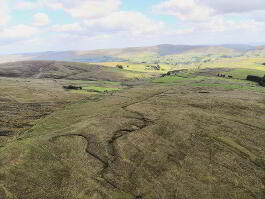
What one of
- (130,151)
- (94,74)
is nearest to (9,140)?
(130,151)

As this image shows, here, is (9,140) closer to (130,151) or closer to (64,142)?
(64,142)

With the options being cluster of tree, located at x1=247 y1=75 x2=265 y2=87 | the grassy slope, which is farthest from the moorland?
cluster of tree, located at x1=247 y1=75 x2=265 y2=87

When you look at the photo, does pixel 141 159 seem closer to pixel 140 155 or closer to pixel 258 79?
pixel 140 155

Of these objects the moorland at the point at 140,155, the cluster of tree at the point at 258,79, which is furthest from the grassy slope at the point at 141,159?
the cluster of tree at the point at 258,79

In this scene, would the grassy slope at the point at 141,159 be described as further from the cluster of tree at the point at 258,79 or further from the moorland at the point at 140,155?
the cluster of tree at the point at 258,79

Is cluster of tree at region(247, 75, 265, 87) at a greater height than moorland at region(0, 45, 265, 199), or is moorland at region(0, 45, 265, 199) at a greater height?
moorland at region(0, 45, 265, 199)

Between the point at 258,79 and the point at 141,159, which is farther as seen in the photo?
the point at 258,79

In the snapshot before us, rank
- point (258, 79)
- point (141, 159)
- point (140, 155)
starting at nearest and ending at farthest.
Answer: point (141, 159), point (140, 155), point (258, 79)

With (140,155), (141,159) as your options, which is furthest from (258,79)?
(141,159)

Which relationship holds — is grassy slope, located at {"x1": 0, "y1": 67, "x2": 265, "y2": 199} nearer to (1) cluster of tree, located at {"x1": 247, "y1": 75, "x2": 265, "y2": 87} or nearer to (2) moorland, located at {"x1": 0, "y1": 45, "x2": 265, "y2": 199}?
(2) moorland, located at {"x1": 0, "y1": 45, "x2": 265, "y2": 199}

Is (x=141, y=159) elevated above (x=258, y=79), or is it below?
above

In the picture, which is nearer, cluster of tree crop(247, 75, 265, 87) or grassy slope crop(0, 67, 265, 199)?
grassy slope crop(0, 67, 265, 199)
